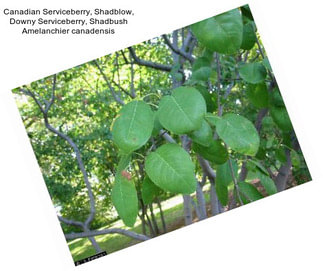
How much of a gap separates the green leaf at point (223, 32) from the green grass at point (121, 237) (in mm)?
1548

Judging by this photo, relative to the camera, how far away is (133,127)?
28.3 inches

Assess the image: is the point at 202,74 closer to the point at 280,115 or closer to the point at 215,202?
the point at 280,115

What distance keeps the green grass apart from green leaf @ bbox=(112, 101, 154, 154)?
1.50 meters

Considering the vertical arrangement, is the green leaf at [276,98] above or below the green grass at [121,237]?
above

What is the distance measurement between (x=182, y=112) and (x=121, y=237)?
1.83m

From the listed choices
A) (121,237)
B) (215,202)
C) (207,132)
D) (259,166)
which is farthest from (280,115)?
(121,237)

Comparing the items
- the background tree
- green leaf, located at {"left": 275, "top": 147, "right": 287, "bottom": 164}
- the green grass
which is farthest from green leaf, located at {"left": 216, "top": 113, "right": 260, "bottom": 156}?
the green grass

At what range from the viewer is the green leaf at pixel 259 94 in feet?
3.46

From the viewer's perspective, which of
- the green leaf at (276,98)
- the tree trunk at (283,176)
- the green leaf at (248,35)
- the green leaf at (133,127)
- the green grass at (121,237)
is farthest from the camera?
the green grass at (121,237)

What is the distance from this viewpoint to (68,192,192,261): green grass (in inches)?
89.2

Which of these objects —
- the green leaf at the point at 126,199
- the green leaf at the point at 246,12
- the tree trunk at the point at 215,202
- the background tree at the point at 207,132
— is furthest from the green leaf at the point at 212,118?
the tree trunk at the point at 215,202

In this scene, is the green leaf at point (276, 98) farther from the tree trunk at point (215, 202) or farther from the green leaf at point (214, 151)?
the tree trunk at point (215, 202)

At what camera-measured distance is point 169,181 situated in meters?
0.73

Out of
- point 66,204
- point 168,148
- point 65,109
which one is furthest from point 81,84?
point 168,148
